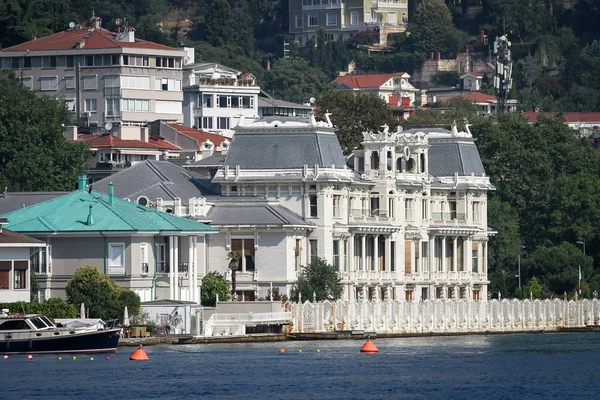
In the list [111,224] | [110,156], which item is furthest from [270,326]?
[110,156]

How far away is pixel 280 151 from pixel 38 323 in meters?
35.7

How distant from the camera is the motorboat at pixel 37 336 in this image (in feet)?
360

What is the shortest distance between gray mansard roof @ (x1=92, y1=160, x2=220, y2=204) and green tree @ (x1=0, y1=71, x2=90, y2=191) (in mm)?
15134

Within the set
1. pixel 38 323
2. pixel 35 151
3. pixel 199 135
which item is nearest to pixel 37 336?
pixel 38 323

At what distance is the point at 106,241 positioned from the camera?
12700 cm

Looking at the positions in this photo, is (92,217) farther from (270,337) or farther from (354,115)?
(354,115)

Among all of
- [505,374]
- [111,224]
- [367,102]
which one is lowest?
[505,374]

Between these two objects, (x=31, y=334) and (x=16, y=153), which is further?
(x=16, y=153)

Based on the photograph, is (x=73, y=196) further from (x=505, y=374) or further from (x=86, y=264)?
(x=505, y=374)

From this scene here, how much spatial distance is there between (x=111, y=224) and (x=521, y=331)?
35119 millimetres

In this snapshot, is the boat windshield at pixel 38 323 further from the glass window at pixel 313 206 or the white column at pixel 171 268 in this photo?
the glass window at pixel 313 206

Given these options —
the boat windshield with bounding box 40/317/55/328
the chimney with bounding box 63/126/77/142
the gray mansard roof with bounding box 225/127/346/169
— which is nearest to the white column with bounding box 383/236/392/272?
the gray mansard roof with bounding box 225/127/346/169

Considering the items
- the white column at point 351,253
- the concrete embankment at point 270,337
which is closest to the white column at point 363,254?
the white column at point 351,253

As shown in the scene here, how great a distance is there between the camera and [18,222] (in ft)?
420
